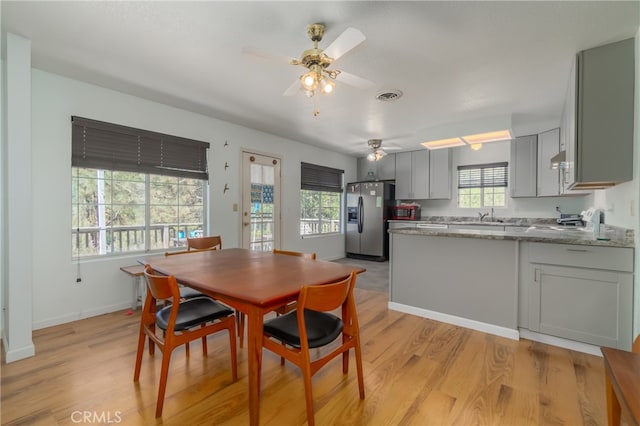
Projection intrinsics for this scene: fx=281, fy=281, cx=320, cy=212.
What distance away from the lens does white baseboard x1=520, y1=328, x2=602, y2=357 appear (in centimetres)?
225

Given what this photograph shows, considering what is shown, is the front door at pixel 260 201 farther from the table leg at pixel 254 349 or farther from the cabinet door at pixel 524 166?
the cabinet door at pixel 524 166

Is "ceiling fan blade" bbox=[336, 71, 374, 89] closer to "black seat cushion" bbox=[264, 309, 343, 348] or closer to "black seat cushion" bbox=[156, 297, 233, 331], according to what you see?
"black seat cushion" bbox=[264, 309, 343, 348]

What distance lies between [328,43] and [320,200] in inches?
154

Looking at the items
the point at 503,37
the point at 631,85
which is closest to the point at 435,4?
the point at 503,37

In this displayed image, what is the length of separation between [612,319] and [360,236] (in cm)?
427

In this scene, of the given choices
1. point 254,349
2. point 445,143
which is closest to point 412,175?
point 445,143

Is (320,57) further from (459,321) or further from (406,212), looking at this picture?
(406,212)

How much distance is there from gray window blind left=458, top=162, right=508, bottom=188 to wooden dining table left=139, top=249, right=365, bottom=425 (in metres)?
4.64

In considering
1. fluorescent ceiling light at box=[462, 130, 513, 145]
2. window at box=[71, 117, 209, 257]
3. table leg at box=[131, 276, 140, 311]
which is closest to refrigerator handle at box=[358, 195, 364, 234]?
fluorescent ceiling light at box=[462, 130, 513, 145]

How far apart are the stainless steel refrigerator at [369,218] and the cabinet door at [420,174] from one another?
0.53 meters

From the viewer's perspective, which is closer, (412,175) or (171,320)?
(171,320)

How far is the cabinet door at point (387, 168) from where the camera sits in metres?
6.26

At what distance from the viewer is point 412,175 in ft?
19.6
